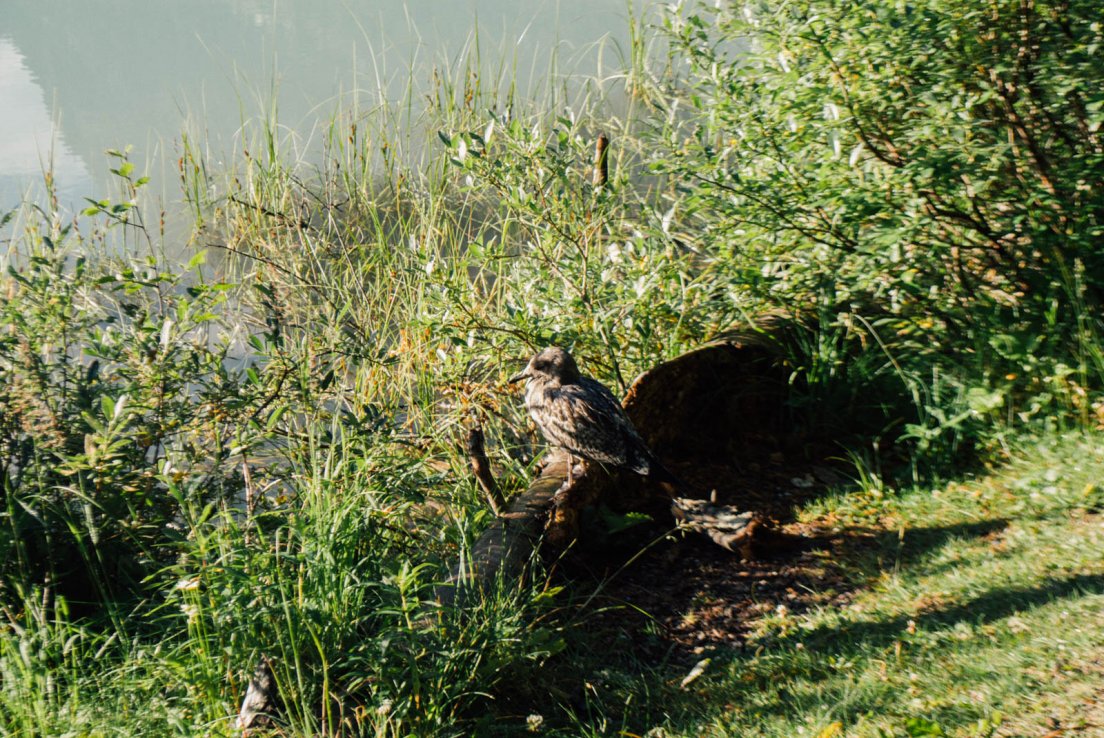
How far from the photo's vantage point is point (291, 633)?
2984mm

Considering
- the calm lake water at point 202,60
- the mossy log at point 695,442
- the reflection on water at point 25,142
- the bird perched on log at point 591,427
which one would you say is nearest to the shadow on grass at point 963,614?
the mossy log at point 695,442

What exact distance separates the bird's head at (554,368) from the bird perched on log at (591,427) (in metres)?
0.04

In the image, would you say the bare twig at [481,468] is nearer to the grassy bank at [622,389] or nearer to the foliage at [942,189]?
the grassy bank at [622,389]

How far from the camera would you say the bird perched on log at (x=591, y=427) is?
170 inches

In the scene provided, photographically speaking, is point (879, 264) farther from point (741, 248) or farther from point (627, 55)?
point (627, 55)

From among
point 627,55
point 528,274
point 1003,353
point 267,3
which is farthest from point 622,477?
point 267,3

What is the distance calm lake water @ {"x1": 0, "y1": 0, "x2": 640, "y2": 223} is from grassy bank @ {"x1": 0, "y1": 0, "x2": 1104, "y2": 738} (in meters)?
5.95

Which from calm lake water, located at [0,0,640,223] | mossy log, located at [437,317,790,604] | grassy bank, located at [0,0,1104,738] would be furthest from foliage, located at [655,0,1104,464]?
calm lake water, located at [0,0,640,223]

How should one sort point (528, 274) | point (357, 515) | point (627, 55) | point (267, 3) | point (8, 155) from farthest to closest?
point (267, 3)
point (627, 55)
point (8, 155)
point (528, 274)
point (357, 515)

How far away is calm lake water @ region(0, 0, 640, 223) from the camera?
11.8 m

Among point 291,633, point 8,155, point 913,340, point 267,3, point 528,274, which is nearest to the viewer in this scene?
point 291,633

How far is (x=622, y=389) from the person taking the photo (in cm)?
533

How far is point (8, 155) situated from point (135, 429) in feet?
29.6

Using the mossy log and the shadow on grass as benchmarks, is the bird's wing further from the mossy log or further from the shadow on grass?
the shadow on grass
